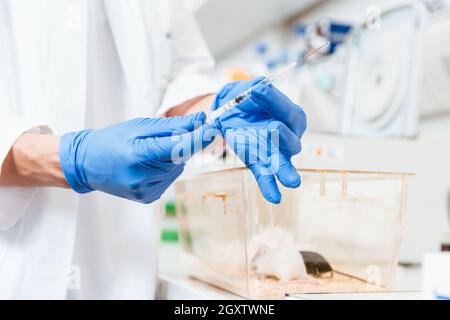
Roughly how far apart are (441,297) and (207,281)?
53cm

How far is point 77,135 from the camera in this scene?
787mm

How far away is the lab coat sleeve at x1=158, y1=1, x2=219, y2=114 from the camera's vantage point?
3.65 ft

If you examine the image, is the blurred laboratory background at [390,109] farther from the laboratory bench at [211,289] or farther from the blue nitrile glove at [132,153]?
the blue nitrile glove at [132,153]

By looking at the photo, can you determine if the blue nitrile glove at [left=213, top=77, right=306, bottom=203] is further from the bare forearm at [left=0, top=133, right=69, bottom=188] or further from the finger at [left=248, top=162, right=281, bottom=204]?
the bare forearm at [left=0, top=133, right=69, bottom=188]

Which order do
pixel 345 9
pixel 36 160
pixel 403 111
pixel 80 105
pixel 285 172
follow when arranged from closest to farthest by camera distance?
pixel 285 172 < pixel 36 160 < pixel 80 105 < pixel 403 111 < pixel 345 9

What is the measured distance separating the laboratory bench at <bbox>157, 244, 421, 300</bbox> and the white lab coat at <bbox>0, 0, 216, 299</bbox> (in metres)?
0.06

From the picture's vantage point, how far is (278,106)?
0.72m

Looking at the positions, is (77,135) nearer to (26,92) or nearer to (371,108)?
(26,92)

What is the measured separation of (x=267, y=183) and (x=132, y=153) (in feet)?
0.69

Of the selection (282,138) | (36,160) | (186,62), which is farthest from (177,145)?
(186,62)

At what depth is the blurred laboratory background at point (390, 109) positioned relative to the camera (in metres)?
1.34

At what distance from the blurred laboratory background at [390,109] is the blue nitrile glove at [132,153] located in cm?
29

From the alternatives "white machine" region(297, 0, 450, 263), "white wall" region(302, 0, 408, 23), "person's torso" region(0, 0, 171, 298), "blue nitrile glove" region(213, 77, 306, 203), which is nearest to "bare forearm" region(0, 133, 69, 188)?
"person's torso" region(0, 0, 171, 298)

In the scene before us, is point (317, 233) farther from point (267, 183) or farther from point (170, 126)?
point (170, 126)
